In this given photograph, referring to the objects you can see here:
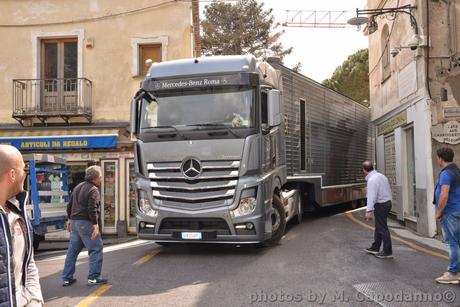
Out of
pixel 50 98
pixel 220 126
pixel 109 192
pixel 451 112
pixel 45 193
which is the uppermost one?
pixel 50 98

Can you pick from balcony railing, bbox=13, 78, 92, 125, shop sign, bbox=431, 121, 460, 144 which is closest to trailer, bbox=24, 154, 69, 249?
balcony railing, bbox=13, 78, 92, 125

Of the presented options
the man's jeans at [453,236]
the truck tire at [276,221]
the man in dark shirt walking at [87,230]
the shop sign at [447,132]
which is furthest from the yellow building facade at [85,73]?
the man's jeans at [453,236]

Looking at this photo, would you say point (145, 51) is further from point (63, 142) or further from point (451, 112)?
point (451, 112)

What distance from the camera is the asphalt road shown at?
580 centimetres

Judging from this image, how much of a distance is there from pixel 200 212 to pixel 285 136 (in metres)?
3.34

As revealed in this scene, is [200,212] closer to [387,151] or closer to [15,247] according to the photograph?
[15,247]

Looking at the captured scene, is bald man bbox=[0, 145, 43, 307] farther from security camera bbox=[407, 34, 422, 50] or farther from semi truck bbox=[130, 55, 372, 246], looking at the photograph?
security camera bbox=[407, 34, 422, 50]

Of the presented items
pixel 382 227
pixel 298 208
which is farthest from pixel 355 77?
pixel 382 227

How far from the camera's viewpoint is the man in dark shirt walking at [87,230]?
21.9 feet

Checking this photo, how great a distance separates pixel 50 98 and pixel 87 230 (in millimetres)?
10565

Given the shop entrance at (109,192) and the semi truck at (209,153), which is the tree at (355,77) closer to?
the shop entrance at (109,192)

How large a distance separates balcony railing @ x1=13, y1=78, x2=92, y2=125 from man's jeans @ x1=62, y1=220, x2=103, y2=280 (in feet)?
30.7

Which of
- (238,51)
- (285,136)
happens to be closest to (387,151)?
(285,136)

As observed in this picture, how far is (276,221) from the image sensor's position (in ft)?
30.6
